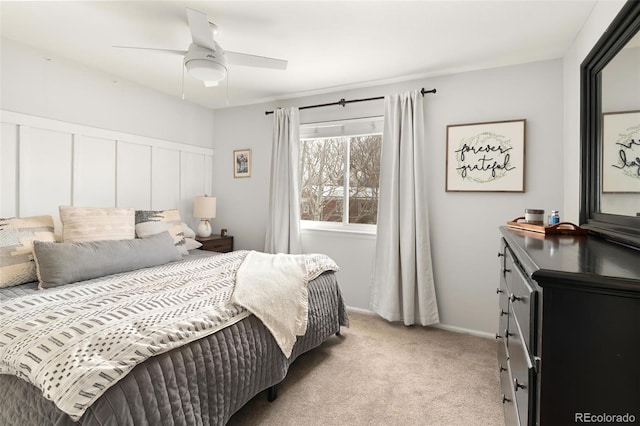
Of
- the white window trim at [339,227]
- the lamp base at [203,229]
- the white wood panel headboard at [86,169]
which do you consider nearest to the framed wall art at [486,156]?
the white window trim at [339,227]

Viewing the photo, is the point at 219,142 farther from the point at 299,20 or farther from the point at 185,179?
the point at 299,20

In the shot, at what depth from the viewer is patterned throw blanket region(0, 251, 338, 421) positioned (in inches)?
41.3

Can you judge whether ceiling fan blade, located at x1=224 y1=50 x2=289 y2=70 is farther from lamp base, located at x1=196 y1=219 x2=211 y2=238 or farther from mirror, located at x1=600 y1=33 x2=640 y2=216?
lamp base, located at x1=196 y1=219 x2=211 y2=238

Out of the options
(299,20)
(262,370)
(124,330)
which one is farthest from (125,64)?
(262,370)

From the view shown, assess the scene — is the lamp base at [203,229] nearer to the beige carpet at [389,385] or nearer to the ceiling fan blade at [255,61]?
the beige carpet at [389,385]

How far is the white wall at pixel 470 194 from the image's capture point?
2.68 m

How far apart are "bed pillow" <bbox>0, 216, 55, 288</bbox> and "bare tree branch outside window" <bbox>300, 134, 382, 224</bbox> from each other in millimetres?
2451

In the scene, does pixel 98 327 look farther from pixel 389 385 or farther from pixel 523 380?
pixel 389 385

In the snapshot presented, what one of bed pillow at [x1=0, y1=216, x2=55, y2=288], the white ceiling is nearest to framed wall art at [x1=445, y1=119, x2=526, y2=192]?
the white ceiling

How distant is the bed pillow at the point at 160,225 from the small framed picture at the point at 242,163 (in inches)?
45.1

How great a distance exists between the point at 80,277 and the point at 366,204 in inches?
103

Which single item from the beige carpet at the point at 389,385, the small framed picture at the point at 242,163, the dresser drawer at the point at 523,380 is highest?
the small framed picture at the point at 242,163

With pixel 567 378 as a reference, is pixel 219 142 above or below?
above

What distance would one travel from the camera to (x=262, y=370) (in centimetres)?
171
